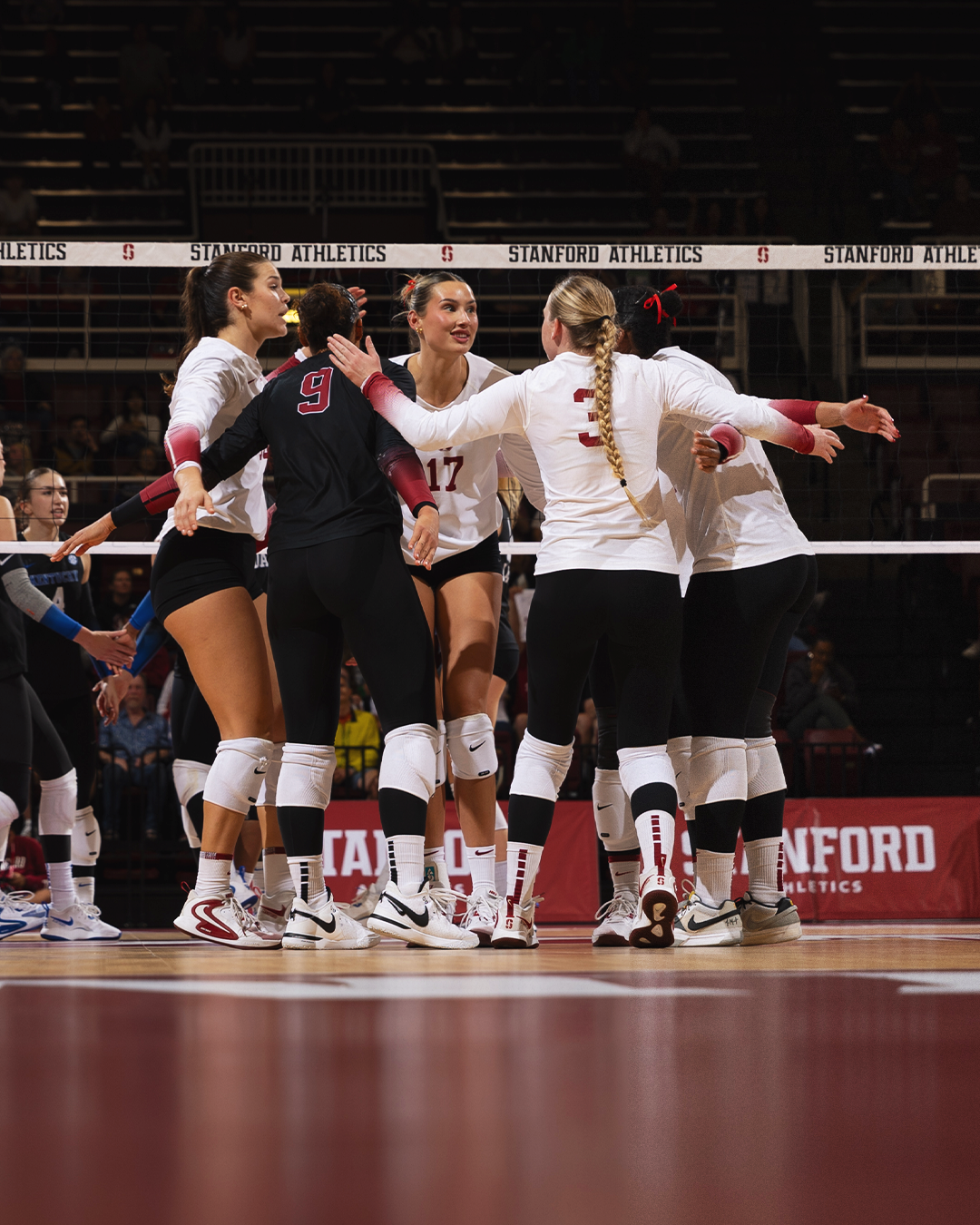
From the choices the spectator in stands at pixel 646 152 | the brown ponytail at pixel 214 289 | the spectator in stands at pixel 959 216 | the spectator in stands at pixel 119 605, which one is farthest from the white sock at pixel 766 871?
the spectator in stands at pixel 646 152

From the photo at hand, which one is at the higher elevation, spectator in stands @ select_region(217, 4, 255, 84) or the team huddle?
spectator in stands @ select_region(217, 4, 255, 84)

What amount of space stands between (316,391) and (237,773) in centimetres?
122

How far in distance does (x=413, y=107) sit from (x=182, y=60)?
2.88 m

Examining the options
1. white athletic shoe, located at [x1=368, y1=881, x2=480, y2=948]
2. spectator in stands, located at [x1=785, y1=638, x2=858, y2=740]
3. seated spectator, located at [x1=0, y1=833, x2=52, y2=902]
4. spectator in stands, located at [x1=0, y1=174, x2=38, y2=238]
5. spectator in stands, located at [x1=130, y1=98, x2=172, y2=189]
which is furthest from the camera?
spectator in stands, located at [x1=130, y1=98, x2=172, y2=189]

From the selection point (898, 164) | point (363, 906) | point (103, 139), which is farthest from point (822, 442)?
point (103, 139)

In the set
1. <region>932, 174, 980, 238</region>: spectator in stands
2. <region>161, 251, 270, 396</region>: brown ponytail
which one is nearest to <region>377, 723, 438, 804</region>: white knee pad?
<region>161, 251, 270, 396</region>: brown ponytail

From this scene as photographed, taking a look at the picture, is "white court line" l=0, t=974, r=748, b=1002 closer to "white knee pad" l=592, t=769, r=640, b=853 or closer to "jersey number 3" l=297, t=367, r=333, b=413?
"white knee pad" l=592, t=769, r=640, b=853

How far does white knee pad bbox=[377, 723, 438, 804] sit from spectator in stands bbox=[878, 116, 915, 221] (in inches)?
534

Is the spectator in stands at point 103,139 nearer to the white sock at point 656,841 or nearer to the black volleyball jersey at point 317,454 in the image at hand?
the black volleyball jersey at point 317,454

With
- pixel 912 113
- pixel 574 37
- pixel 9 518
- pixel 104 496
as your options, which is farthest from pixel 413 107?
pixel 9 518

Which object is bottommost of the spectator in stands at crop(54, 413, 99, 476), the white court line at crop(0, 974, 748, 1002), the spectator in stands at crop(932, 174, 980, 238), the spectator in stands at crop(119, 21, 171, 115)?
the white court line at crop(0, 974, 748, 1002)

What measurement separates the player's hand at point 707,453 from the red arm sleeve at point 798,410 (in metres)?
0.23

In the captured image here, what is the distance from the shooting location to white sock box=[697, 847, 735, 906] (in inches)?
173

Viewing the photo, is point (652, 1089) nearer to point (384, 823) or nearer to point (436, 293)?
point (384, 823)
